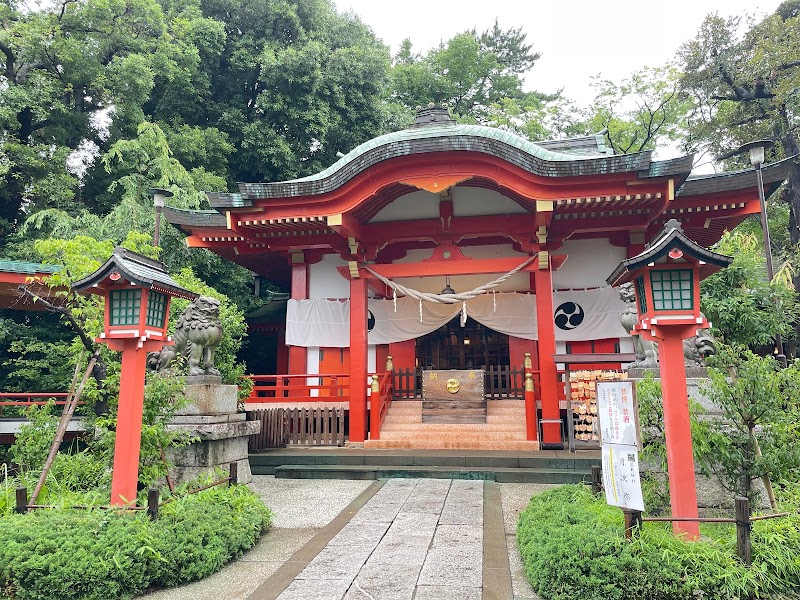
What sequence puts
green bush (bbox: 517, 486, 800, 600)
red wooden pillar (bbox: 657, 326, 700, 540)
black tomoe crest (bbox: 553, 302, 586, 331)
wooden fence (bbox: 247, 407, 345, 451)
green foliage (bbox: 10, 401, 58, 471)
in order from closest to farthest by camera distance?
green bush (bbox: 517, 486, 800, 600) < red wooden pillar (bbox: 657, 326, 700, 540) < green foliage (bbox: 10, 401, 58, 471) < wooden fence (bbox: 247, 407, 345, 451) < black tomoe crest (bbox: 553, 302, 586, 331)

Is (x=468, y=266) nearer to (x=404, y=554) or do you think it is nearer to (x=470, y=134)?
(x=470, y=134)

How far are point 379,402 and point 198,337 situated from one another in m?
4.37

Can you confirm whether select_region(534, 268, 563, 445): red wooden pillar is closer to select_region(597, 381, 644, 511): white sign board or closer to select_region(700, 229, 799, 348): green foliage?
select_region(700, 229, 799, 348): green foliage

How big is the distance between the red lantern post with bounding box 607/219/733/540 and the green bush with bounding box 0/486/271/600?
402 cm

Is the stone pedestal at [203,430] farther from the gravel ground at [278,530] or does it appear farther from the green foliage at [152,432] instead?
the gravel ground at [278,530]

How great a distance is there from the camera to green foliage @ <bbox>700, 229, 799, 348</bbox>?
9938 mm

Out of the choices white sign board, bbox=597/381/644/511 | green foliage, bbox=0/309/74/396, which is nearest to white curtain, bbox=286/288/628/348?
green foliage, bbox=0/309/74/396

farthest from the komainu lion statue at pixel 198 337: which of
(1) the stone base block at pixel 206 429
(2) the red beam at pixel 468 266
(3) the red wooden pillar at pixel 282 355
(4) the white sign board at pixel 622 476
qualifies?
(3) the red wooden pillar at pixel 282 355

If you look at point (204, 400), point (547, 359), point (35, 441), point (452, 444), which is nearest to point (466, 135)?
point (547, 359)

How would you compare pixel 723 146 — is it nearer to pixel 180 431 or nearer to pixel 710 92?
pixel 710 92

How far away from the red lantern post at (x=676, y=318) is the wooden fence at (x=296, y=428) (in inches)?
275

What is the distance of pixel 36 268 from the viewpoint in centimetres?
1082

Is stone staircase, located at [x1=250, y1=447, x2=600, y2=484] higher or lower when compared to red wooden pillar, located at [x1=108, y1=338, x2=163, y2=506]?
lower

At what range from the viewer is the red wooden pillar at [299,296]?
12.6 meters
